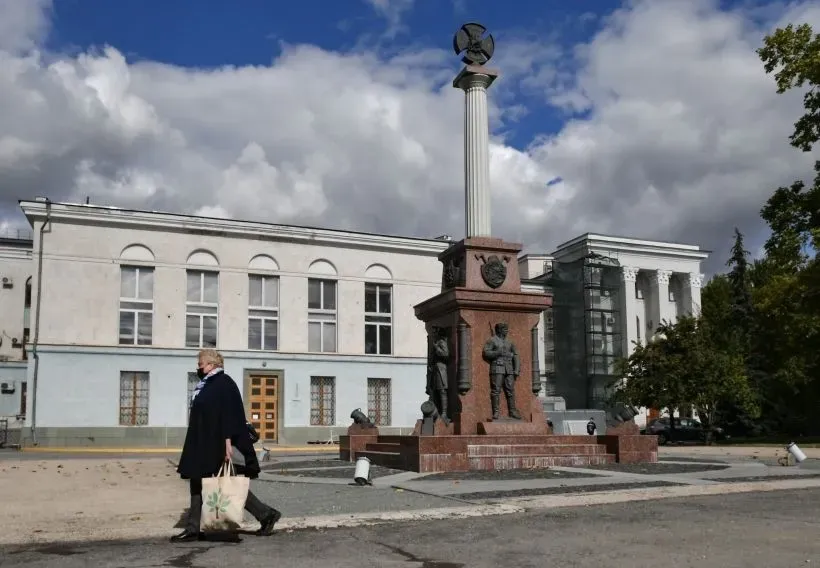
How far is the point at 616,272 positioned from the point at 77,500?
51.4m

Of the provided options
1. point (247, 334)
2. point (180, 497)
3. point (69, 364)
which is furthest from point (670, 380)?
point (180, 497)

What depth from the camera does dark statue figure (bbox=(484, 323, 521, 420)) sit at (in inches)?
666

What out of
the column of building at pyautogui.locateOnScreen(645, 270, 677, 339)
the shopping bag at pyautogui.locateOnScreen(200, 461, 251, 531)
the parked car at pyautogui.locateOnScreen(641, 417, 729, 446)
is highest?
the column of building at pyautogui.locateOnScreen(645, 270, 677, 339)

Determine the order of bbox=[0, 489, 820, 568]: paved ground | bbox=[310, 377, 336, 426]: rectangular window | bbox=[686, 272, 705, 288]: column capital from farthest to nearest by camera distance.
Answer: bbox=[686, 272, 705, 288]: column capital, bbox=[310, 377, 336, 426]: rectangular window, bbox=[0, 489, 820, 568]: paved ground

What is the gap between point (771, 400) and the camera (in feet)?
156

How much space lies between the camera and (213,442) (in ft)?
24.5

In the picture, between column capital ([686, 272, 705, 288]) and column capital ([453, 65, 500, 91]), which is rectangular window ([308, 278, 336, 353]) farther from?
column capital ([686, 272, 705, 288])

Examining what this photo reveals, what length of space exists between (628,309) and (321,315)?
80.5ft

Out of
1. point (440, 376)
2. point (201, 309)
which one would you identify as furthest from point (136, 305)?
point (440, 376)

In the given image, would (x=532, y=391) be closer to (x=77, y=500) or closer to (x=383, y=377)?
(x=77, y=500)

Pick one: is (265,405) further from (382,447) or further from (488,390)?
(488,390)

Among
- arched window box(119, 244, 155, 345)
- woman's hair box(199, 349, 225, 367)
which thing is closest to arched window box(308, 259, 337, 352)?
arched window box(119, 244, 155, 345)

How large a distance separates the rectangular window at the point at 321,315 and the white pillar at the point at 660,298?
27355 mm

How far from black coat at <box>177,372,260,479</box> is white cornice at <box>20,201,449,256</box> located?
34.0m
